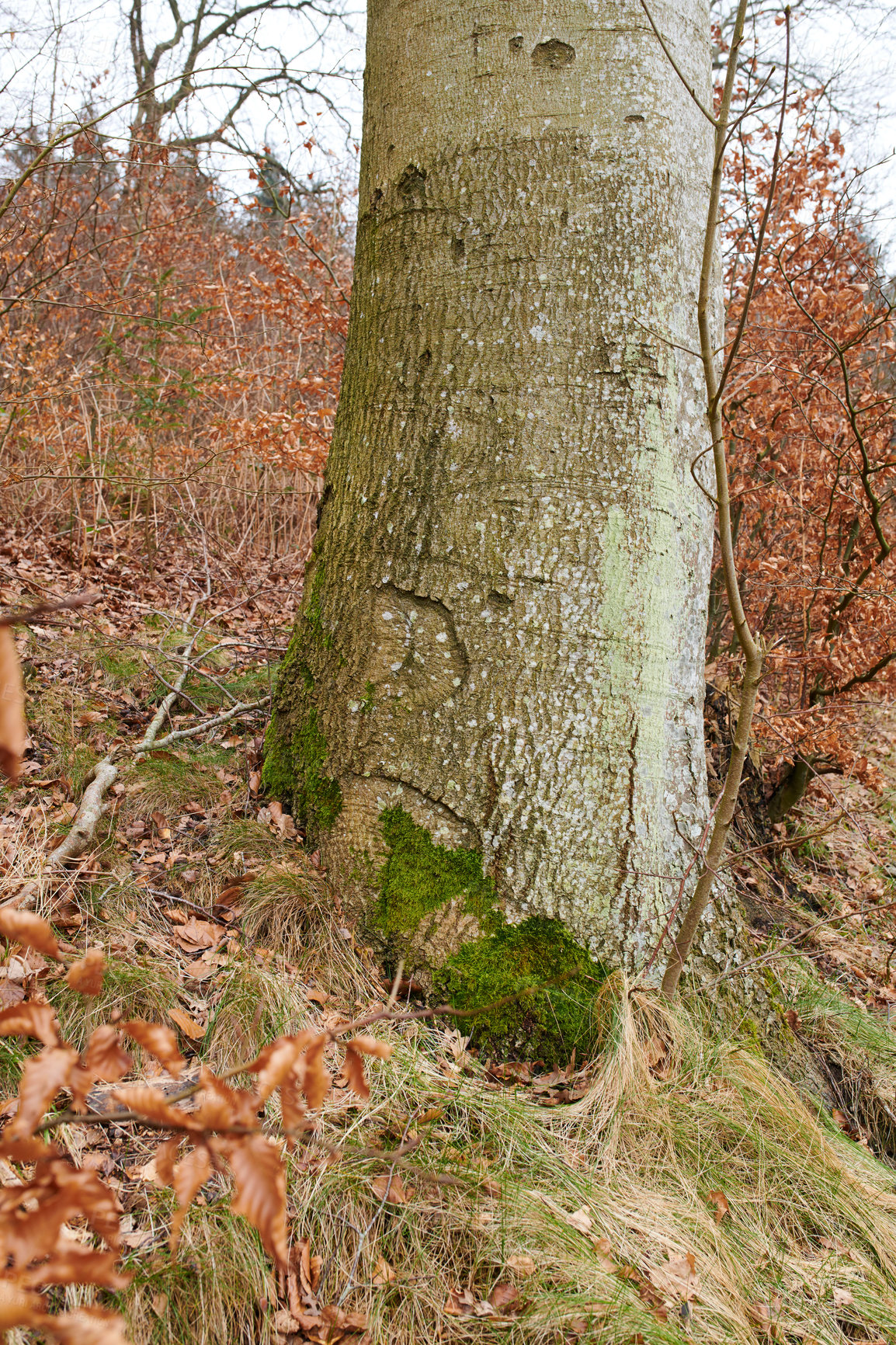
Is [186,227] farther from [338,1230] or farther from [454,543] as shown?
[338,1230]

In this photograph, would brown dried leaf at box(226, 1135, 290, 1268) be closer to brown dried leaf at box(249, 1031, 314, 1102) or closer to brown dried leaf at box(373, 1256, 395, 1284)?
brown dried leaf at box(249, 1031, 314, 1102)

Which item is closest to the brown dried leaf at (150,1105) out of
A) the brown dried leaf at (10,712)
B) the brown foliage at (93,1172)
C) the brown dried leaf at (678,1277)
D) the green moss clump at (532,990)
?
the brown foliage at (93,1172)

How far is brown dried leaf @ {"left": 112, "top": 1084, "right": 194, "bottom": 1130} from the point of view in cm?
90

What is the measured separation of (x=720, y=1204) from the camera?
1724 millimetres

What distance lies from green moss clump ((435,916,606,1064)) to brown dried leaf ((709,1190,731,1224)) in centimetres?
40

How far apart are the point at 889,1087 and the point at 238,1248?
1.96 metres

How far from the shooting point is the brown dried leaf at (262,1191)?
82 cm

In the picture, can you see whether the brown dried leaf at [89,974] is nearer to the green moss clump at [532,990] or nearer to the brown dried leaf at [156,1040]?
the brown dried leaf at [156,1040]

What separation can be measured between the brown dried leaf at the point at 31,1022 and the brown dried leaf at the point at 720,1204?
145cm

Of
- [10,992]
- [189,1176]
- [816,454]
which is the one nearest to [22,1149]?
[189,1176]

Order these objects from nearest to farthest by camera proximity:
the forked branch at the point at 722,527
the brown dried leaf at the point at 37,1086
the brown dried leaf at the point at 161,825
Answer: the brown dried leaf at the point at 37,1086 → the forked branch at the point at 722,527 → the brown dried leaf at the point at 161,825

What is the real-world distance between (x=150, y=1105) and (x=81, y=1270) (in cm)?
18

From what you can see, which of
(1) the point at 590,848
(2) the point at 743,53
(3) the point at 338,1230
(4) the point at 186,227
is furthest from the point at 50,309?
(3) the point at 338,1230

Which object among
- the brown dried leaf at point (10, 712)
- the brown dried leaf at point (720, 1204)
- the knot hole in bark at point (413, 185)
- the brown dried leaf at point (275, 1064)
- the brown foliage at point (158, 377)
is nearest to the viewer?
the brown dried leaf at point (10, 712)
